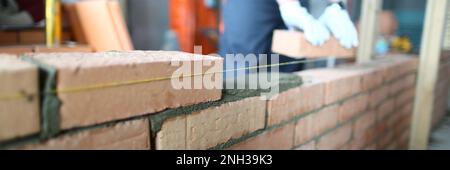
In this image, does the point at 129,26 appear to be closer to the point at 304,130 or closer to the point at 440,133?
the point at 304,130

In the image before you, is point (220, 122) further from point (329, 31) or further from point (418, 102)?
point (418, 102)

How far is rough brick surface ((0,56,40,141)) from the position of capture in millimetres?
430

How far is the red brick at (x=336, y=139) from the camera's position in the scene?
113cm

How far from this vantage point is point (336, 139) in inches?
47.3

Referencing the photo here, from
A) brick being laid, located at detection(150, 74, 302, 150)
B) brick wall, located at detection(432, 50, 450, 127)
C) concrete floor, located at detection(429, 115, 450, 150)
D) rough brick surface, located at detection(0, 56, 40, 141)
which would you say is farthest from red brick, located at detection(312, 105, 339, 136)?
rough brick surface, located at detection(0, 56, 40, 141)

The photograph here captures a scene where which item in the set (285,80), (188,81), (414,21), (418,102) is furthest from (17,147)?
(414,21)

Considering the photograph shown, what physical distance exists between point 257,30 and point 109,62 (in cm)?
59

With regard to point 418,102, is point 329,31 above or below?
above

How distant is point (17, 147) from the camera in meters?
0.46

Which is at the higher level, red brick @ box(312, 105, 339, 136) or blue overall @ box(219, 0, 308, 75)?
blue overall @ box(219, 0, 308, 75)

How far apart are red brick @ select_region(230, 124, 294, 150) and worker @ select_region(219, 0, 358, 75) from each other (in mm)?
207

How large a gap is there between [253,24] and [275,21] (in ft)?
0.22

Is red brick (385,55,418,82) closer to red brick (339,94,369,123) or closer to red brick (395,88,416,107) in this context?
red brick (395,88,416,107)

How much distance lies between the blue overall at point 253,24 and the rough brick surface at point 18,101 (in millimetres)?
601
